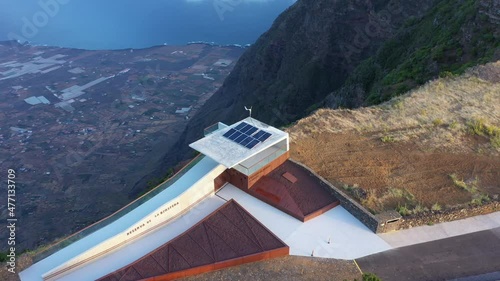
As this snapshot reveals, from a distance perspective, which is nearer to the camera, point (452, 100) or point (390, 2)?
point (452, 100)

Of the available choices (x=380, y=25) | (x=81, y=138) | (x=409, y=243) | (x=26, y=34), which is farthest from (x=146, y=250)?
(x=26, y=34)

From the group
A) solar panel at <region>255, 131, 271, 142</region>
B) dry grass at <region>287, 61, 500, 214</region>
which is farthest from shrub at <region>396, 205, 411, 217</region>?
solar panel at <region>255, 131, 271, 142</region>

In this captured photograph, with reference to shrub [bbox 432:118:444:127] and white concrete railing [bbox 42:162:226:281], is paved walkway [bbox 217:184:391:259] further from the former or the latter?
shrub [bbox 432:118:444:127]

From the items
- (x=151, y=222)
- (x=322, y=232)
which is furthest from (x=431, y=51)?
(x=151, y=222)

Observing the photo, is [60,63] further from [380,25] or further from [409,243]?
[409,243]

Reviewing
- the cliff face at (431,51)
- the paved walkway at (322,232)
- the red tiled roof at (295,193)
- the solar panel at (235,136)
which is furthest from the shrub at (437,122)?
the solar panel at (235,136)

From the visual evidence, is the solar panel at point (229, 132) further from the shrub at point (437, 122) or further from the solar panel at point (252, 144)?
the shrub at point (437, 122)

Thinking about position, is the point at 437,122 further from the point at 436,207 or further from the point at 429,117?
the point at 436,207
